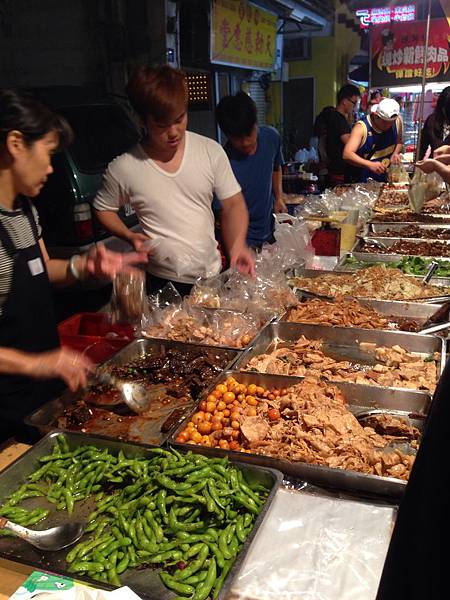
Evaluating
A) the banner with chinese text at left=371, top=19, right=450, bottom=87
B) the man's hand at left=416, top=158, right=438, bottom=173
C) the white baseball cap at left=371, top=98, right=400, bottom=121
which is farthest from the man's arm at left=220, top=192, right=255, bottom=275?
the banner with chinese text at left=371, top=19, right=450, bottom=87

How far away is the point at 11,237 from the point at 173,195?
4.57 ft

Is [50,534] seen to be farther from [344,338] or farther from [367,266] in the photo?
[367,266]

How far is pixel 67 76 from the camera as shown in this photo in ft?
35.2

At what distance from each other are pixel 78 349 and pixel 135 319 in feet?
1.67

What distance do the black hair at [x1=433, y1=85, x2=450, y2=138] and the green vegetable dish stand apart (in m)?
4.02

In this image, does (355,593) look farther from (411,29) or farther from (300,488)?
(411,29)

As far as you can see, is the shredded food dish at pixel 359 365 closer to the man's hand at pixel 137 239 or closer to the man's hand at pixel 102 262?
the man's hand at pixel 102 262

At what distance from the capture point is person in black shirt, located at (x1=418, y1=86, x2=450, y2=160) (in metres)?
7.55

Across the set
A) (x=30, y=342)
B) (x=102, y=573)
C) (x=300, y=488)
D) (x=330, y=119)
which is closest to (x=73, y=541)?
(x=102, y=573)

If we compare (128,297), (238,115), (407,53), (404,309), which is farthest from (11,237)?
(407,53)

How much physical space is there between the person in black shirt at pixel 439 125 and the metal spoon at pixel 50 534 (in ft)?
24.5

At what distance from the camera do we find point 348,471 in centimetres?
185

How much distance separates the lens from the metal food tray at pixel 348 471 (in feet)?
5.97

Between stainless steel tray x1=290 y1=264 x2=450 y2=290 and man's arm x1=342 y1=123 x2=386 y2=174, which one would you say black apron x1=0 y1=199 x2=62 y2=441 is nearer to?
stainless steel tray x1=290 y1=264 x2=450 y2=290
